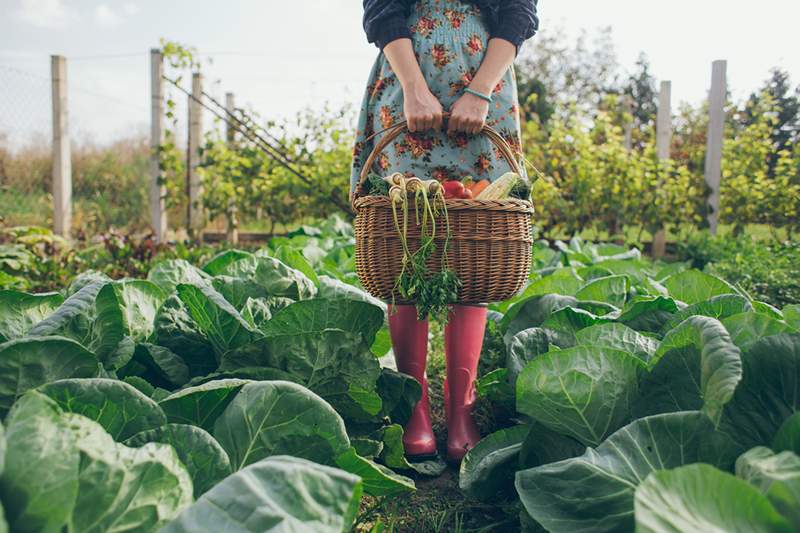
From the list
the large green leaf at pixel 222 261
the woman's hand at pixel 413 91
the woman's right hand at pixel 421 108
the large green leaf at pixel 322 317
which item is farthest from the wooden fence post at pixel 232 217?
the large green leaf at pixel 322 317

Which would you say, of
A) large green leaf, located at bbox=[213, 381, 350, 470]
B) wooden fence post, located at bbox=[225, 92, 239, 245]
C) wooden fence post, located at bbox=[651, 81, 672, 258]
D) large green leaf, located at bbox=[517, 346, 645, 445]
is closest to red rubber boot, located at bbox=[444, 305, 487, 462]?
large green leaf, located at bbox=[517, 346, 645, 445]

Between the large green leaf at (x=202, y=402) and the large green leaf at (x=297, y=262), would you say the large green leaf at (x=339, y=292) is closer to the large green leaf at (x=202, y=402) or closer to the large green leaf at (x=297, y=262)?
the large green leaf at (x=297, y=262)

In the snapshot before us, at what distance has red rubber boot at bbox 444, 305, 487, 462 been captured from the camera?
2.18m

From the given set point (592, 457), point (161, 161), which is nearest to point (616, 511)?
point (592, 457)

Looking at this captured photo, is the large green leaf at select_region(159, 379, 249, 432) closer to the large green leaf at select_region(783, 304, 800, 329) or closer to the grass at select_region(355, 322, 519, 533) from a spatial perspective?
the grass at select_region(355, 322, 519, 533)

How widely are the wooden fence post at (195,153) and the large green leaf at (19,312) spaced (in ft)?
20.2

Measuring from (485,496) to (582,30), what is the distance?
26644mm

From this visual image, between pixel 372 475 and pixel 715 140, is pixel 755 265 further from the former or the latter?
pixel 372 475

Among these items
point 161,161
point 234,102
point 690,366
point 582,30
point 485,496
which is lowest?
point 485,496

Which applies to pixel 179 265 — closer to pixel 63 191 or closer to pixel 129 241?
pixel 129 241

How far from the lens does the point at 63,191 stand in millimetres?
7496

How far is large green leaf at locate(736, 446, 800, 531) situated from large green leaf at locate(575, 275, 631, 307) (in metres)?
1.63

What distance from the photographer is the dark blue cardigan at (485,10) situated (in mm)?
2242

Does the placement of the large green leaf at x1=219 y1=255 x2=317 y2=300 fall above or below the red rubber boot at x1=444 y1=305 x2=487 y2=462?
above
